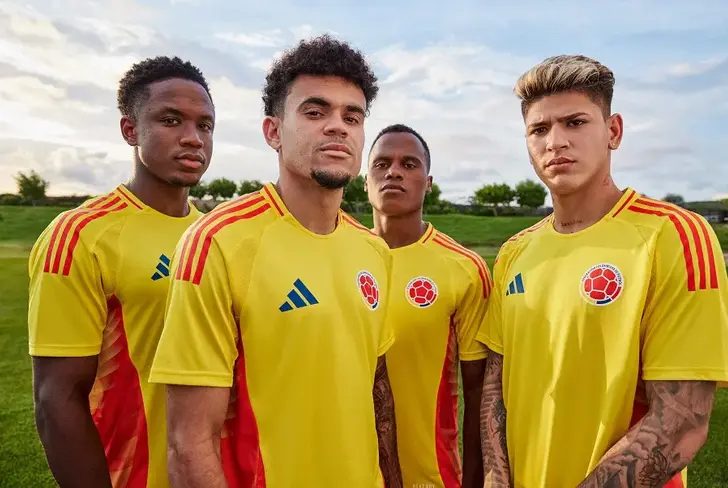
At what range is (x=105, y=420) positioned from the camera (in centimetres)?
323

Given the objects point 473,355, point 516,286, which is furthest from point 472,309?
point 516,286

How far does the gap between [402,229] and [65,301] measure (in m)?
2.41

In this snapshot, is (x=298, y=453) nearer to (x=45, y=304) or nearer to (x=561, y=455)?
(x=561, y=455)

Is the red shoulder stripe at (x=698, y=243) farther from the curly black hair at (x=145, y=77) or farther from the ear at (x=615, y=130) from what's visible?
the curly black hair at (x=145, y=77)

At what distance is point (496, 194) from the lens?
343ft

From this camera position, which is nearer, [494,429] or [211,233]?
[211,233]

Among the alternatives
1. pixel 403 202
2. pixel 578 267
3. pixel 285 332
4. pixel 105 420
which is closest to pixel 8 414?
pixel 105 420

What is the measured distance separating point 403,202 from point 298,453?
2310mm

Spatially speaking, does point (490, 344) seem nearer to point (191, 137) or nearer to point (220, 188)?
point (191, 137)

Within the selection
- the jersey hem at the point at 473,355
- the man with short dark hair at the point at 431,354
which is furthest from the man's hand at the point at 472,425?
the man with short dark hair at the point at 431,354

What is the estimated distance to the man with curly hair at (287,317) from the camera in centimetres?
243

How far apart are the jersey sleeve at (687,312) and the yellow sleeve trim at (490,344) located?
2.59 feet

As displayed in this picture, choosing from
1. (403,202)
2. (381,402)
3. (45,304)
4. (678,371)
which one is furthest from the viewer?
(403,202)

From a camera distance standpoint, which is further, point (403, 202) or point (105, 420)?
point (403, 202)
